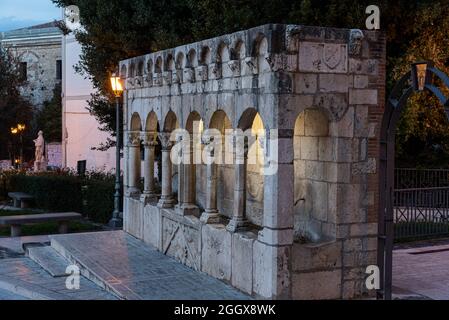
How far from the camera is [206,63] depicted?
31.4ft

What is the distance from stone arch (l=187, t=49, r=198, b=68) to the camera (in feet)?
32.4

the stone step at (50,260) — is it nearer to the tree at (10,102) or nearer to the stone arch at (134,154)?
the stone arch at (134,154)

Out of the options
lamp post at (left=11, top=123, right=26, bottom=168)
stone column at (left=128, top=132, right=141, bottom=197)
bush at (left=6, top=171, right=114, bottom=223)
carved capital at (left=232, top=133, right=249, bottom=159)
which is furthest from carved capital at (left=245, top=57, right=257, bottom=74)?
lamp post at (left=11, top=123, right=26, bottom=168)

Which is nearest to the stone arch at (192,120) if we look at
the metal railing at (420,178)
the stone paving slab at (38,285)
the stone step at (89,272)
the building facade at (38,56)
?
the stone step at (89,272)

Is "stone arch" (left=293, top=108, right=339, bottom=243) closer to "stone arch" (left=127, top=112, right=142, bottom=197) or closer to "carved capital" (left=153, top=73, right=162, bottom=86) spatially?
"carved capital" (left=153, top=73, right=162, bottom=86)

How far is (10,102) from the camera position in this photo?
34.8 metres

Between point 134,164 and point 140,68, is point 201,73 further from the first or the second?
point 134,164

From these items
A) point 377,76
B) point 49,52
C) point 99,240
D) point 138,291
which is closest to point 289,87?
point 377,76

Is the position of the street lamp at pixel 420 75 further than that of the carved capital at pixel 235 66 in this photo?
No

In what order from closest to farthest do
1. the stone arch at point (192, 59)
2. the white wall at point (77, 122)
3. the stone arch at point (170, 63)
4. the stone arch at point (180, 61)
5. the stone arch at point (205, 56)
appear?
the stone arch at point (205, 56), the stone arch at point (192, 59), the stone arch at point (180, 61), the stone arch at point (170, 63), the white wall at point (77, 122)

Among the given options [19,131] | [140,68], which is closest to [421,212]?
[140,68]

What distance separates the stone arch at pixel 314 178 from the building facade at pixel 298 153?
0.01 m

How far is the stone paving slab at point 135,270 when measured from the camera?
28.0 feet
